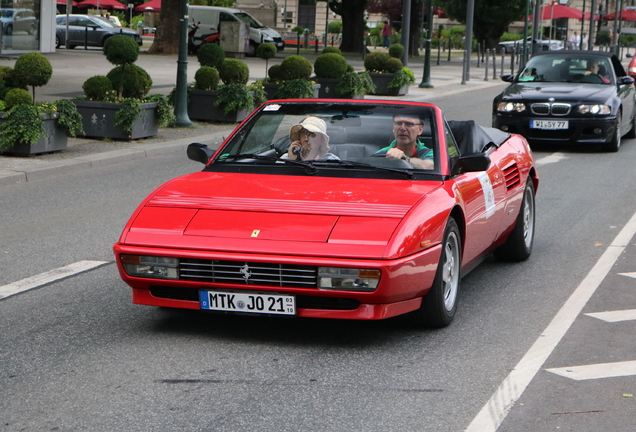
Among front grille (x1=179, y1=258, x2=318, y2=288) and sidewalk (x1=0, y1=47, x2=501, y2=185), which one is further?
sidewalk (x1=0, y1=47, x2=501, y2=185)

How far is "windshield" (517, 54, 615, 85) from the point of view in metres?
17.0

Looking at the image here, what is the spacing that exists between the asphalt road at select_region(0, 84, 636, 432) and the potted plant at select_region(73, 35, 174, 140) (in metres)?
7.60

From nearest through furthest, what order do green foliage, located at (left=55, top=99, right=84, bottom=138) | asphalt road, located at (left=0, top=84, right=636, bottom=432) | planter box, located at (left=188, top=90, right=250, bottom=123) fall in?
asphalt road, located at (left=0, top=84, right=636, bottom=432) < green foliage, located at (left=55, top=99, right=84, bottom=138) < planter box, located at (left=188, top=90, right=250, bottom=123)

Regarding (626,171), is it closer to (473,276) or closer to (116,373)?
(473,276)

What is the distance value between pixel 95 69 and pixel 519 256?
81.3 ft

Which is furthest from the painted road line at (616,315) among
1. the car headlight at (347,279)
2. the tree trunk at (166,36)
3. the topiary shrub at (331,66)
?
the tree trunk at (166,36)

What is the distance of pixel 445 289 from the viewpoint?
5855 millimetres

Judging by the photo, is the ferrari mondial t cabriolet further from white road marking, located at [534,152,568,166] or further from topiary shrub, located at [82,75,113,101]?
topiary shrub, located at [82,75,113,101]

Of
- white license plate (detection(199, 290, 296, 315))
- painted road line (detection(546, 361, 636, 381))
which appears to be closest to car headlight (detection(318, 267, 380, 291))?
white license plate (detection(199, 290, 296, 315))

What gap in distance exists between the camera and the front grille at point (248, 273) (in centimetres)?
513

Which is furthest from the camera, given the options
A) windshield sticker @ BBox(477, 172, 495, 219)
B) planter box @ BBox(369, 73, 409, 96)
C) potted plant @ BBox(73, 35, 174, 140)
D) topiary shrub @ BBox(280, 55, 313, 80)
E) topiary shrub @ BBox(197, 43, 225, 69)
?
planter box @ BBox(369, 73, 409, 96)

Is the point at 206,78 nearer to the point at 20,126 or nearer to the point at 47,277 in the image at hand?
the point at 20,126

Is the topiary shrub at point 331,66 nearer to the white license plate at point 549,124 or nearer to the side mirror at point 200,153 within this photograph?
the white license plate at point 549,124

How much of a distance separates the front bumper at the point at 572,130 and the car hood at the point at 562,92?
309mm
